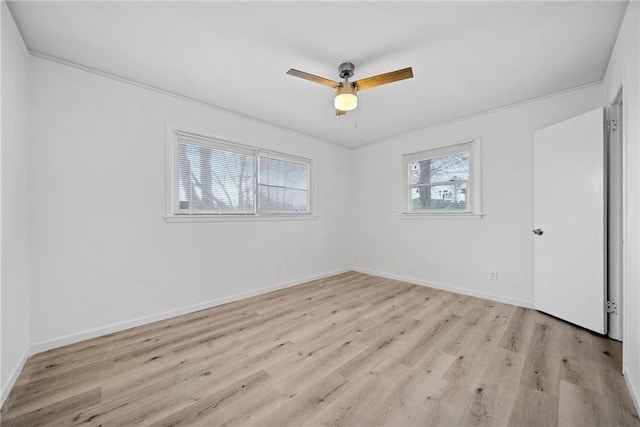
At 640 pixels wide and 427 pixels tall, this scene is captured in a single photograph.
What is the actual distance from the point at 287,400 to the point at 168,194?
2.24 metres

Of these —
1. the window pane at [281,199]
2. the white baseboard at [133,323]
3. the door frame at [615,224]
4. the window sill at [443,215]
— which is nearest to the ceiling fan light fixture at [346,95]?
the window pane at [281,199]

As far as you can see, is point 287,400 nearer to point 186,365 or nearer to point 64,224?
point 186,365

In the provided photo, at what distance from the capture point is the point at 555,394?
1.55 meters

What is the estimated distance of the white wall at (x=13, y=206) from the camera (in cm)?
156

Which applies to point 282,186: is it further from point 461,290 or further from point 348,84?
point 461,290

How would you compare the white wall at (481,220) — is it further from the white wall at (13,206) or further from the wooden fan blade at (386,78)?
the white wall at (13,206)

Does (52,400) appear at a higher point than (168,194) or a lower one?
lower

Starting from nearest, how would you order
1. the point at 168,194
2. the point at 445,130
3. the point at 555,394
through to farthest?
the point at 555,394 → the point at 168,194 → the point at 445,130

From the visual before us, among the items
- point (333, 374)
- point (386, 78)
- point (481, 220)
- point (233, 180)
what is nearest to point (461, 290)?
point (481, 220)

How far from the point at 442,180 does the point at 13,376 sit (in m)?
4.56

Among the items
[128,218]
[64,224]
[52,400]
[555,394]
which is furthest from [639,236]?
[64,224]

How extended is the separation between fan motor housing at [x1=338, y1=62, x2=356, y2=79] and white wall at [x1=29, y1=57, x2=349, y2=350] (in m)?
1.60

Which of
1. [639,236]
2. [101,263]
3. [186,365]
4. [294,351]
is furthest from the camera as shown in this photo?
[101,263]

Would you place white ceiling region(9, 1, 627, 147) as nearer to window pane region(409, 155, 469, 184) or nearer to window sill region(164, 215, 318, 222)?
Answer: window pane region(409, 155, 469, 184)
